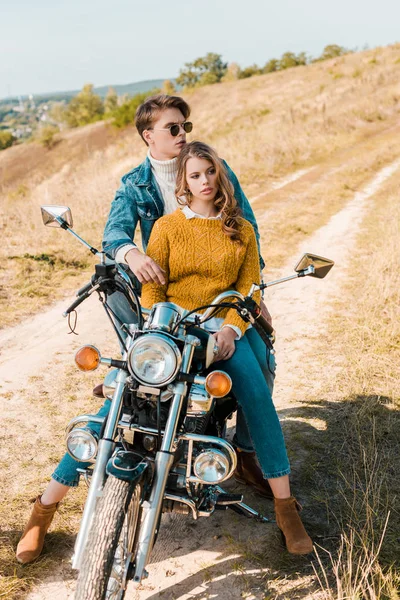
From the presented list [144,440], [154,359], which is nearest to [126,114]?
[144,440]

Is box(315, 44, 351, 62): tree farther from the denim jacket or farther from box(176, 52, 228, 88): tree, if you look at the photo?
the denim jacket

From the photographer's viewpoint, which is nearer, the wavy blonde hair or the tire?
the tire

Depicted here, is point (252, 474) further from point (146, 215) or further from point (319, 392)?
point (146, 215)

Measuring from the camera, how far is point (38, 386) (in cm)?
477

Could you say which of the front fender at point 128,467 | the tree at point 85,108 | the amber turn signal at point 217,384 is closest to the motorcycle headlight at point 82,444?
the front fender at point 128,467

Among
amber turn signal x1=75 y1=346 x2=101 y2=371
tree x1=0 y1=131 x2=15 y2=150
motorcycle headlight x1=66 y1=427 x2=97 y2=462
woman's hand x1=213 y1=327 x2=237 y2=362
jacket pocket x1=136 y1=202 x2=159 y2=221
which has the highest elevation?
jacket pocket x1=136 y1=202 x2=159 y2=221

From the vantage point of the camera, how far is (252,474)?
136 inches

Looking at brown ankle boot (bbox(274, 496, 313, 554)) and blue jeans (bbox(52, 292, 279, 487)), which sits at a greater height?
blue jeans (bbox(52, 292, 279, 487))

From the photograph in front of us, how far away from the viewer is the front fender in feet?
6.93

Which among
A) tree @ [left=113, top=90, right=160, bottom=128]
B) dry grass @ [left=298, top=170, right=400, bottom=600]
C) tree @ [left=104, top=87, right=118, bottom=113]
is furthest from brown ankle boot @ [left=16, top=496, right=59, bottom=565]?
tree @ [left=104, top=87, right=118, bottom=113]

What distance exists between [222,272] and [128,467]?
1103 millimetres

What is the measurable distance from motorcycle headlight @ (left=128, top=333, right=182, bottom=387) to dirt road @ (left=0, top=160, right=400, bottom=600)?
114cm

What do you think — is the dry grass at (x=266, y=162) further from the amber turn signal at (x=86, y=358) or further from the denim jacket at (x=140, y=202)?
the amber turn signal at (x=86, y=358)

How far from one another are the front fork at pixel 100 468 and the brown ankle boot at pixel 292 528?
1.07 metres
